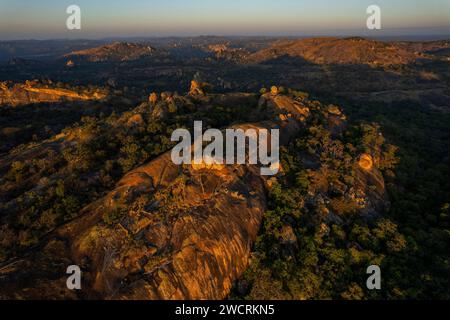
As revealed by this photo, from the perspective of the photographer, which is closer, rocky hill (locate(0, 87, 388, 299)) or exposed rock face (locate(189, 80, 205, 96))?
rocky hill (locate(0, 87, 388, 299))

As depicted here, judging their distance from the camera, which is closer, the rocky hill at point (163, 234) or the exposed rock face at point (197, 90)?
the rocky hill at point (163, 234)

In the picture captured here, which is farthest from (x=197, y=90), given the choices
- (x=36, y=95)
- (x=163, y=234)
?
(x=36, y=95)

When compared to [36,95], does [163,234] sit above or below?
below

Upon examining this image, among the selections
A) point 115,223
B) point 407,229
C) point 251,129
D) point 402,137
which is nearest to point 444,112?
point 402,137

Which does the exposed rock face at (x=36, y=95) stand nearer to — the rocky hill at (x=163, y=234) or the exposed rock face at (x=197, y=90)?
the exposed rock face at (x=197, y=90)

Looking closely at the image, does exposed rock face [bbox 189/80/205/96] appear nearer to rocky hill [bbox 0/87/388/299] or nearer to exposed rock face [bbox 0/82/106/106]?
rocky hill [bbox 0/87/388/299]

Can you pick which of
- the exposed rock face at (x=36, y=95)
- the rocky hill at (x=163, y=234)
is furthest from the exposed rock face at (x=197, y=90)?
the exposed rock face at (x=36, y=95)

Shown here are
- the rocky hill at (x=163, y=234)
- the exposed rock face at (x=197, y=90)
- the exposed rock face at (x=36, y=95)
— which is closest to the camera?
the rocky hill at (x=163, y=234)

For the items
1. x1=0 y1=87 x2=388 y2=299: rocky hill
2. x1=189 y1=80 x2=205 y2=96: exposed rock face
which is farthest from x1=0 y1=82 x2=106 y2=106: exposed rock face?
x1=0 y1=87 x2=388 y2=299: rocky hill

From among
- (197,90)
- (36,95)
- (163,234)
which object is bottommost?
(163,234)

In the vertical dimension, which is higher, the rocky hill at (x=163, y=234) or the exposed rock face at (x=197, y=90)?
the exposed rock face at (x=197, y=90)

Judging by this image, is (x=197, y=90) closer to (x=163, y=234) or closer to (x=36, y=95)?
(x=163, y=234)
